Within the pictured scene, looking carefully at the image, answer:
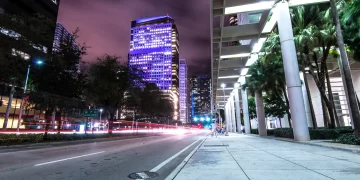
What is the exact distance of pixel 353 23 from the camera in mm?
14875

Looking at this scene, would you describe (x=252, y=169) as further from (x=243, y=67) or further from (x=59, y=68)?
(x=243, y=67)

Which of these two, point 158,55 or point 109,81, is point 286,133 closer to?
point 109,81

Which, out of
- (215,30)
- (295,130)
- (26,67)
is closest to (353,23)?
(295,130)

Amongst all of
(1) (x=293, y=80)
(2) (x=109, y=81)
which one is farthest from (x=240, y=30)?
(2) (x=109, y=81)

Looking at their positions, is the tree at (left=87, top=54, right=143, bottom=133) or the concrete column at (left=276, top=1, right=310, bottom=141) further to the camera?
the tree at (left=87, top=54, right=143, bottom=133)

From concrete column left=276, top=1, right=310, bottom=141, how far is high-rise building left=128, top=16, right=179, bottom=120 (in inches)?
5250

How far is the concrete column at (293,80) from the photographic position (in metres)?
17.1

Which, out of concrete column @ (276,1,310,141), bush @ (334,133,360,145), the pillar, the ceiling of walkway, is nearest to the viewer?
bush @ (334,133,360,145)

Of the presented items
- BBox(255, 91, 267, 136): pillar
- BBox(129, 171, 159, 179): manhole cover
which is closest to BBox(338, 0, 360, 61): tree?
BBox(129, 171, 159, 179): manhole cover

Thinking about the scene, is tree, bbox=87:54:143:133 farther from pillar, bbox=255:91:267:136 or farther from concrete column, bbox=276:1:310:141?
concrete column, bbox=276:1:310:141

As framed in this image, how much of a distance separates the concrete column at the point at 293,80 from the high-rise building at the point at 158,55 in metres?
133

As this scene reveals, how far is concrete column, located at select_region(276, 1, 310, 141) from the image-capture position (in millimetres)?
17094

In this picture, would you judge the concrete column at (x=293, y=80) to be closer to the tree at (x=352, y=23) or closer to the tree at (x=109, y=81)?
the tree at (x=352, y=23)

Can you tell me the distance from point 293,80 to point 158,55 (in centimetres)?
16412
